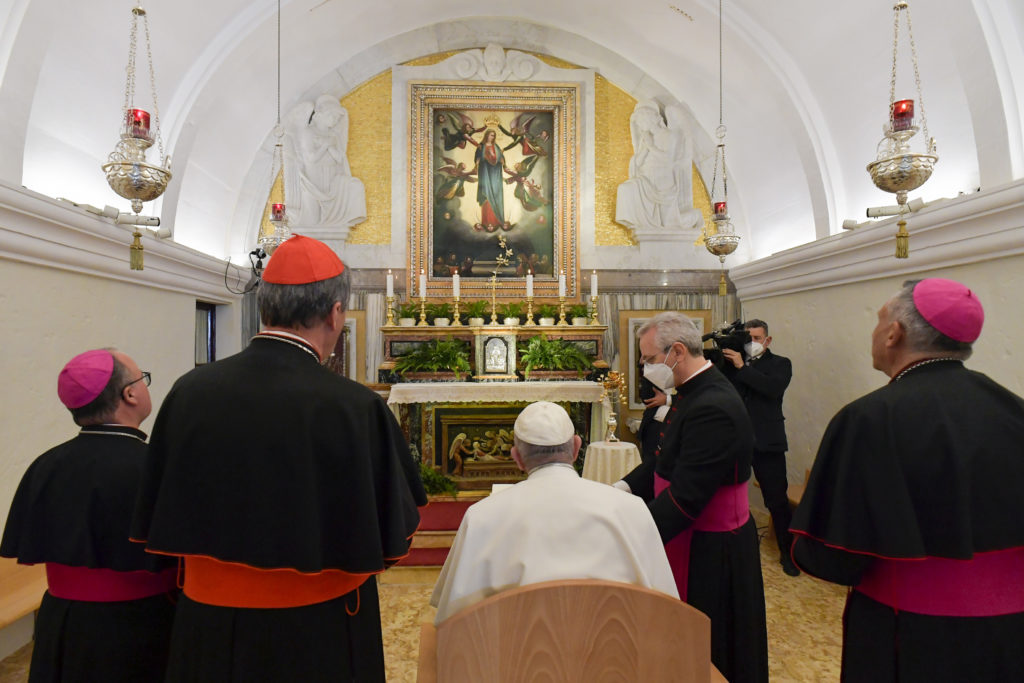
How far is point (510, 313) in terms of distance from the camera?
7.34 metres

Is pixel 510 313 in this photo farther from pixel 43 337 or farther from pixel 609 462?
pixel 43 337

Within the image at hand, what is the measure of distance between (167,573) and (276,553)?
2.66ft

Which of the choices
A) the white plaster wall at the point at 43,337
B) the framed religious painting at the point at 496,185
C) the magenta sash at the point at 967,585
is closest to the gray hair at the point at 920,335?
the magenta sash at the point at 967,585

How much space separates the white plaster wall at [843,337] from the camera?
3637mm

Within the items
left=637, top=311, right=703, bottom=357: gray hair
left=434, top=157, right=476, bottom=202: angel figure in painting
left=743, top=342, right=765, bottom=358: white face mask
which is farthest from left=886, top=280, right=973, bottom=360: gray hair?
left=434, top=157, right=476, bottom=202: angel figure in painting

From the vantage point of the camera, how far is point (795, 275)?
617cm

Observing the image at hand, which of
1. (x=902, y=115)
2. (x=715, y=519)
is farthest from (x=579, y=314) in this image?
(x=715, y=519)

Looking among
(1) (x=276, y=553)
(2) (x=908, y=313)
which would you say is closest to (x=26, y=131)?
(1) (x=276, y=553)

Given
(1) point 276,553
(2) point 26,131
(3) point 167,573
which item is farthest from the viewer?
(2) point 26,131

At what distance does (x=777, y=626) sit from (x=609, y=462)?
5.32 feet

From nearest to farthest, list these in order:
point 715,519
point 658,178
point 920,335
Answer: point 920,335 → point 715,519 → point 658,178

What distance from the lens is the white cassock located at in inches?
67.8

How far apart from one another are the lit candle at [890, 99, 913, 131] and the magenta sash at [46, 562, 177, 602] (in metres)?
4.14

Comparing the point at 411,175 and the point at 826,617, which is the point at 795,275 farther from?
the point at 411,175
